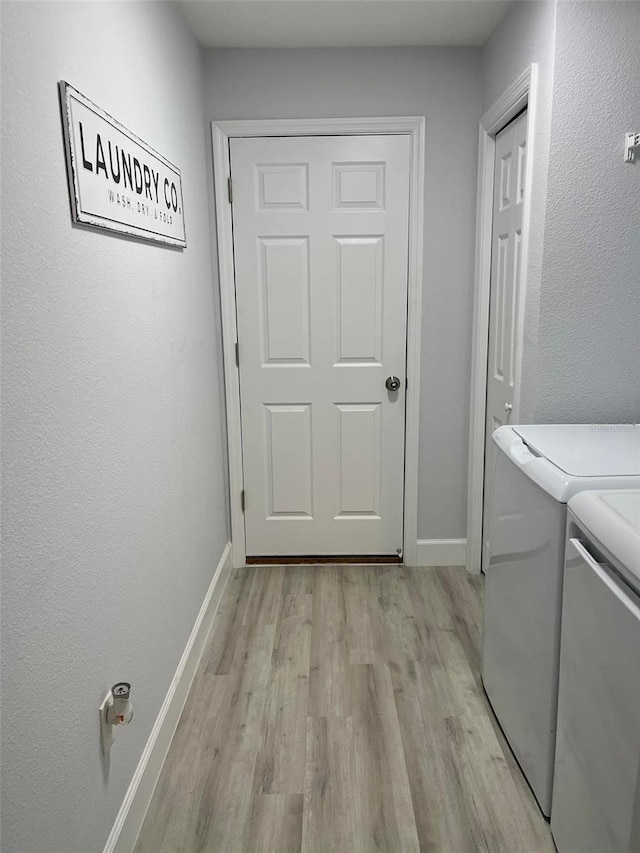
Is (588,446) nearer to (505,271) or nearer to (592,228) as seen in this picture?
(592,228)

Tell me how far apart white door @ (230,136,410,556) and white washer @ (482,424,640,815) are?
1149mm

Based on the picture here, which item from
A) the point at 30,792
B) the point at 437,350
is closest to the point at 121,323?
the point at 30,792

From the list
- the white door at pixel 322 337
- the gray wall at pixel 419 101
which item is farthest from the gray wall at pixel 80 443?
the white door at pixel 322 337

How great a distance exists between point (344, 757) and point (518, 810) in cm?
51

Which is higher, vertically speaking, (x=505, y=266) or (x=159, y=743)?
(x=505, y=266)

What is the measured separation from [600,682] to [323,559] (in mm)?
2053

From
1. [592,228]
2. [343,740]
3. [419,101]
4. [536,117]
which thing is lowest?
[343,740]

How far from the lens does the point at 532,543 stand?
5.54ft

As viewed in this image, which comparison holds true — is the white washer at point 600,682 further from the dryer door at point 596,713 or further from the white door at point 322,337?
the white door at point 322,337

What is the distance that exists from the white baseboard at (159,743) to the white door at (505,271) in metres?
1.44

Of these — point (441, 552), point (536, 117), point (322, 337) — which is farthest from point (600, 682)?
point (322, 337)

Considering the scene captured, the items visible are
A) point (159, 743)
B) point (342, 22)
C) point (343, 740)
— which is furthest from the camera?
point (342, 22)

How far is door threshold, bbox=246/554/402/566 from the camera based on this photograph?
3.24 meters

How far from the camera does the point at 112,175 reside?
4.90ft
